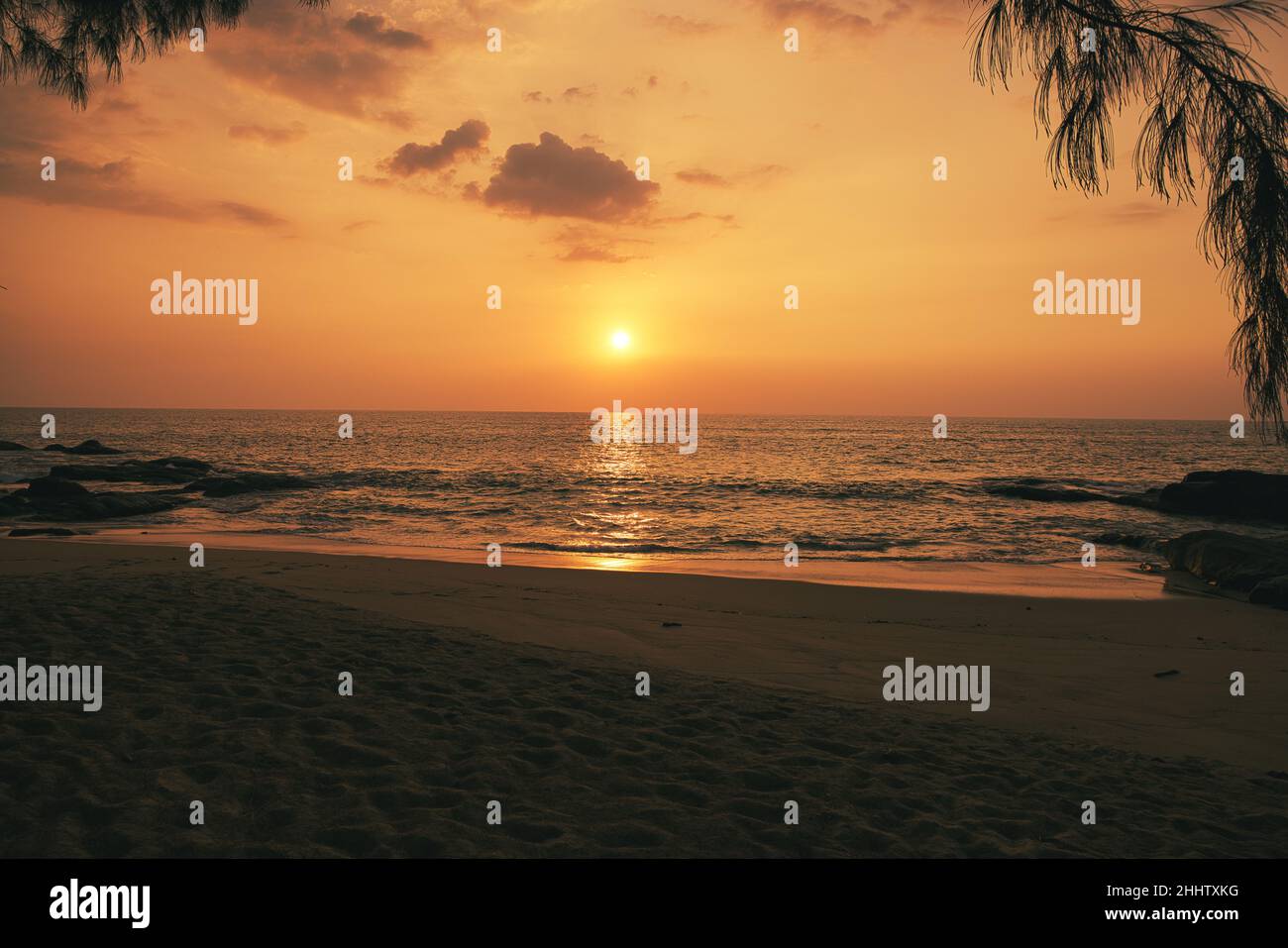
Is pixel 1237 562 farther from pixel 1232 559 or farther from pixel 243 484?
pixel 243 484

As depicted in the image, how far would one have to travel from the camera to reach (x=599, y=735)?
6246mm

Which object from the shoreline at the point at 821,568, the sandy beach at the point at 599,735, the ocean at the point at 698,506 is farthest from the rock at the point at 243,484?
the sandy beach at the point at 599,735

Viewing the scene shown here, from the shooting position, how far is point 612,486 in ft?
148

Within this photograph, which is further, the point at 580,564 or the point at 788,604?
the point at 580,564

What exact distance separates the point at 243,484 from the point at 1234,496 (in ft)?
144

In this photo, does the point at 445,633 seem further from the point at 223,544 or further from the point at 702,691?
the point at 223,544

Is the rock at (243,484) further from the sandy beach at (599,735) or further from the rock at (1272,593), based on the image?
the rock at (1272,593)

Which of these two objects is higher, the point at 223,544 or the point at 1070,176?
the point at 1070,176

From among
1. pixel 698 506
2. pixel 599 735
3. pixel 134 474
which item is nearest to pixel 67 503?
pixel 134 474

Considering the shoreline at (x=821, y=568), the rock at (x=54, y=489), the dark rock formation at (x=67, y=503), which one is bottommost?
the shoreline at (x=821, y=568)

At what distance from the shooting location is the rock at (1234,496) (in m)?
31.8

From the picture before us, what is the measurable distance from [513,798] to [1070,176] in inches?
208

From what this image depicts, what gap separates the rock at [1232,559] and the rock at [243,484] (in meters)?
35.8
